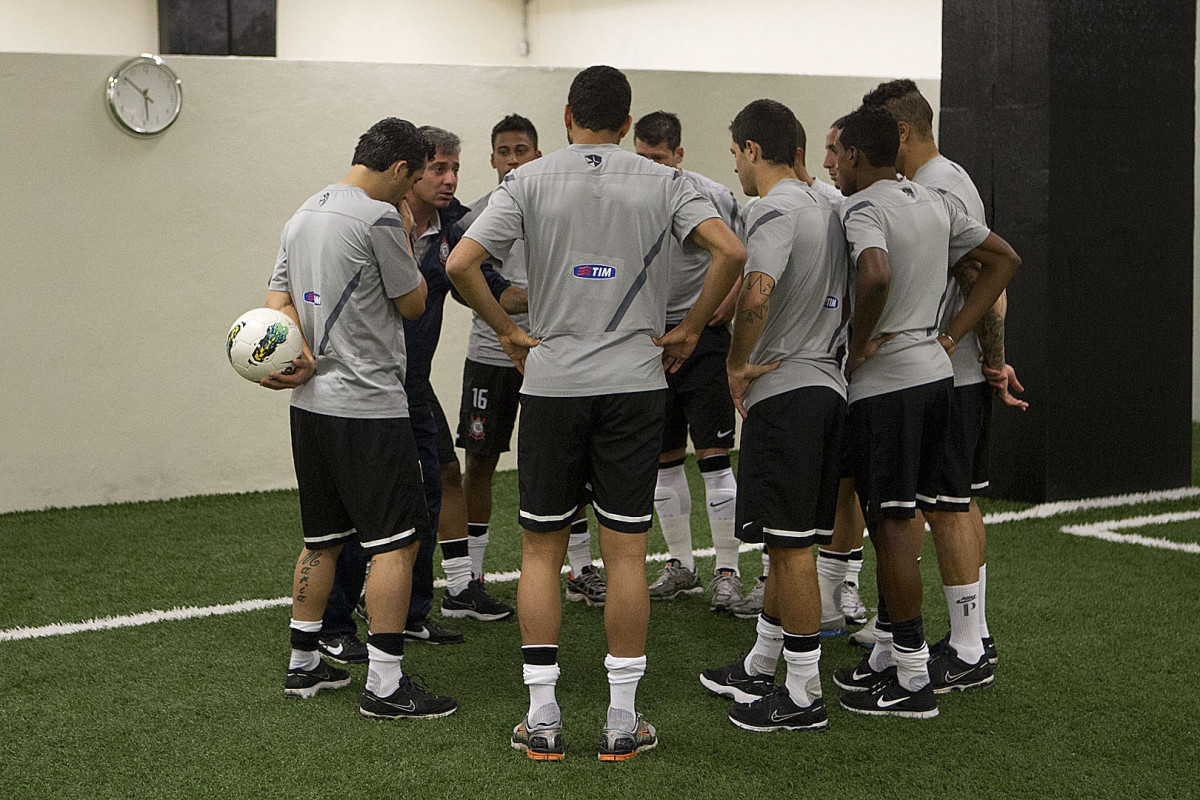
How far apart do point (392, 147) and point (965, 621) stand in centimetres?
220

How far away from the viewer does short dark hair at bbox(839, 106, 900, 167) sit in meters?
3.62

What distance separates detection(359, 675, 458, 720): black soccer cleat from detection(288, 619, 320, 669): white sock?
9.3 inches

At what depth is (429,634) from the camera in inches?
177

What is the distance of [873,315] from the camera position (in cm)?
360

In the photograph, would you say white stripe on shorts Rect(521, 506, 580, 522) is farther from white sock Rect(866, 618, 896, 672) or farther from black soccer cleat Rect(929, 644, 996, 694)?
black soccer cleat Rect(929, 644, 996, 694)

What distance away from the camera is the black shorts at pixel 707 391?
478 cm

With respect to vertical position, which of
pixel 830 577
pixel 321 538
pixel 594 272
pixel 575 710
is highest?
pixel 594 272

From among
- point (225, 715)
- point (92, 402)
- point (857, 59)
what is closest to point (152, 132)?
point (92, 402)

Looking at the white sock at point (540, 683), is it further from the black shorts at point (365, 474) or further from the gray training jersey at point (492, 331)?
the gray training jersey at point (492, 331)

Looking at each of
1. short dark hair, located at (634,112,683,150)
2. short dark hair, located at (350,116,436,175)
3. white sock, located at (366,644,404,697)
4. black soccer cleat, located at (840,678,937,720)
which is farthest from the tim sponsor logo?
short dark hair, located at (634,112,683,150)

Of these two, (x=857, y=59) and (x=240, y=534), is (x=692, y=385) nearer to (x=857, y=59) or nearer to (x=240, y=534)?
(x=240, y=534)

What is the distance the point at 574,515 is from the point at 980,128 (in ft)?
14.0

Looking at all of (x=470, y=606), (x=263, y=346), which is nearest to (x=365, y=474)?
(x=263, y=346)

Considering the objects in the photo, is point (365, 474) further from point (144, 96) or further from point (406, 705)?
point (144, 96)
